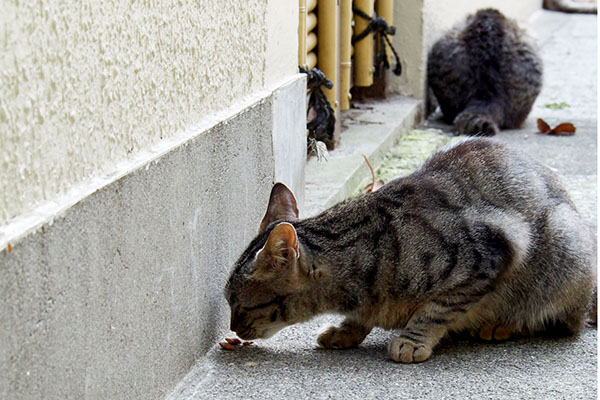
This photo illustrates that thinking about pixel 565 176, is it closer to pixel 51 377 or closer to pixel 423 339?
pixel 423 339

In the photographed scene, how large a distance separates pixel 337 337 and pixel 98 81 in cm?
148

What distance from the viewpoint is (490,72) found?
7.04m

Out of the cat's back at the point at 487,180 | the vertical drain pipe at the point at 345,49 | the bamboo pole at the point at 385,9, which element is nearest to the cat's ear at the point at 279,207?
the cat's back at the point at 487,180

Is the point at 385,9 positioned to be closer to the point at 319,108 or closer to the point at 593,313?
the point at 319,108

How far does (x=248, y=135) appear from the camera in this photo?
10.7ft

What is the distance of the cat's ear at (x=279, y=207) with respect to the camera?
317 cm

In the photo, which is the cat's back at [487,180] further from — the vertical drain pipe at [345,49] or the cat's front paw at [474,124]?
the cat's front paw at [474,124]

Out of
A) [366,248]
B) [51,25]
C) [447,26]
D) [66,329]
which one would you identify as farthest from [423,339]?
[447,26]

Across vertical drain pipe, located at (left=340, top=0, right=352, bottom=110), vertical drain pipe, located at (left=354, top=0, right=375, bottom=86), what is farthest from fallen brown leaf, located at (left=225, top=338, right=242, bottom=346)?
vertical drain pipe, located at (left=354, top=0, right=375, bottom=86)

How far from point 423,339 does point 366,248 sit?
38 centimetres

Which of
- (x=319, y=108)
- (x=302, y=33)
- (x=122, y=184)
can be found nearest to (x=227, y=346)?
(x=122, y=184)

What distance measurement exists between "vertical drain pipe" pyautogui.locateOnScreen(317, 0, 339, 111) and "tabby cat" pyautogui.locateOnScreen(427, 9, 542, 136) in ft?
6.41

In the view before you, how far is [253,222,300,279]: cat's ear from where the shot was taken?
2793 millimetres

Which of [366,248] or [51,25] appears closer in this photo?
[51,25]
